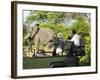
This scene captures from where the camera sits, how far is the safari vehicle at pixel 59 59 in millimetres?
1996

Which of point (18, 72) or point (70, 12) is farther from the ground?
point (70, 12)

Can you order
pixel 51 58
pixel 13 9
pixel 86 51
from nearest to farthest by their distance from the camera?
pixel 13 9 → pixel 51 58 → pixel 86 51

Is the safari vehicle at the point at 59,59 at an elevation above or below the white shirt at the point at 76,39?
below

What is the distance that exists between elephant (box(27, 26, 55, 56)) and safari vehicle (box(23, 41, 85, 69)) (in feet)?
0.19

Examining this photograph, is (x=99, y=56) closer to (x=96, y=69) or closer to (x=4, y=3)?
(x=96, y=69)

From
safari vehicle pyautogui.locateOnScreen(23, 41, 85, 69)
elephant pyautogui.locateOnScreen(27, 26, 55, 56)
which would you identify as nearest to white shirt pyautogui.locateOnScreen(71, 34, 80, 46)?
safari vehicle pyautogui.locateOnScreen(23, 41, 85, 69)

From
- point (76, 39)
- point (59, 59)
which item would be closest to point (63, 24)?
point (76, 39)

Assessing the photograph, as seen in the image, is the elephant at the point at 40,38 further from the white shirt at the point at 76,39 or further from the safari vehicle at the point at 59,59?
the white shirt at the point at 76,39

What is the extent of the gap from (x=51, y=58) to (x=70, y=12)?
1.41 ft

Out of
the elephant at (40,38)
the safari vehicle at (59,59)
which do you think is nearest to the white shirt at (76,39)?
the safari vehicle at (59,59)

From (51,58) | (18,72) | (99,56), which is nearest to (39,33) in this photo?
(51,58)

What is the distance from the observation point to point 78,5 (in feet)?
7.11

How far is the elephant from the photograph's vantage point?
6.56 ft

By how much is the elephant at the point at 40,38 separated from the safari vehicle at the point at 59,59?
58 millimetres
